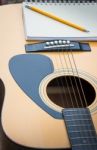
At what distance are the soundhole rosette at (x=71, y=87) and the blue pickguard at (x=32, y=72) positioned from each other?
20 mm

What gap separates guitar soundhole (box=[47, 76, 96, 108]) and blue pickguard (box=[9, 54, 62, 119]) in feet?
0.15

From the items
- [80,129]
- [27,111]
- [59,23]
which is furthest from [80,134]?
[59,23]

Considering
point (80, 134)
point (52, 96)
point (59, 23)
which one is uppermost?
point (59, 23)

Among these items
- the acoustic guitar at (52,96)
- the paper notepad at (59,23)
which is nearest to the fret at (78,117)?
the acoustic guitar at (52,96)

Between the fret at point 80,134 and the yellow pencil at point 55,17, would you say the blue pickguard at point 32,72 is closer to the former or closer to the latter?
the fret at point 80,134

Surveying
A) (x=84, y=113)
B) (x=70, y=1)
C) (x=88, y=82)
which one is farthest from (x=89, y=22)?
(x=84, y=113)

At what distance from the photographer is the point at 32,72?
802 mm

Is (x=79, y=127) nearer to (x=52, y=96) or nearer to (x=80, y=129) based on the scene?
(x=80, y=129)

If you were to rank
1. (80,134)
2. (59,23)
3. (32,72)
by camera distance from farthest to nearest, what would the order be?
1. (59,23)
2. (32,72)
3. (80,134)

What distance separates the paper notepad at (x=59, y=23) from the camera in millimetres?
909

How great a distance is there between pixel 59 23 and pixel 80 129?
1.35 feet

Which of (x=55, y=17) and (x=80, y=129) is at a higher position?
(x=55, y=17)

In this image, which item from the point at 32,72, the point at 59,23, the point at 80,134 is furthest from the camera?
the point at 59,23

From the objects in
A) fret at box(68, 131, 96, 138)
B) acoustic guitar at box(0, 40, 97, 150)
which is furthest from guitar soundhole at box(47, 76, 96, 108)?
fret at box(68, 131, 96, 138)
